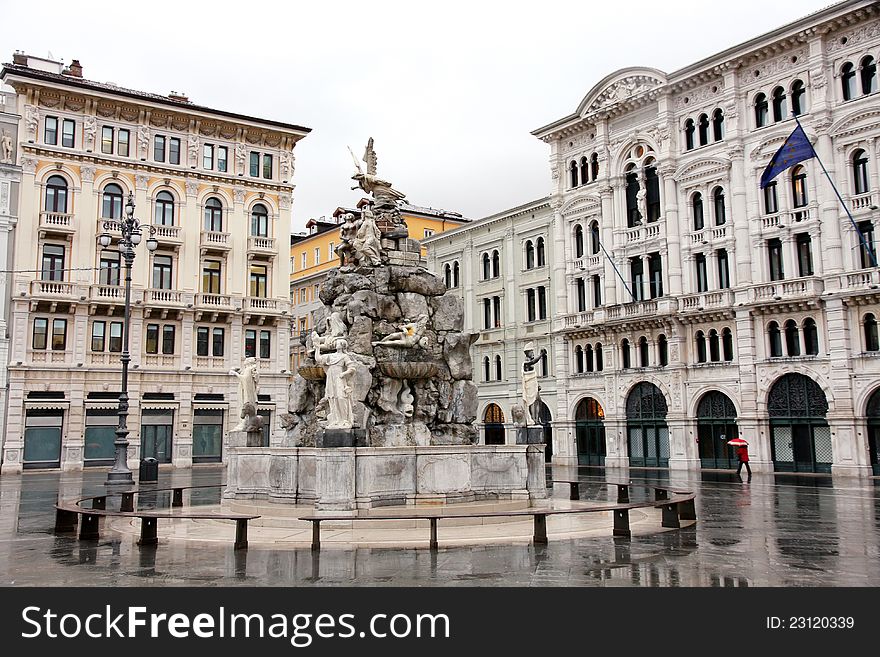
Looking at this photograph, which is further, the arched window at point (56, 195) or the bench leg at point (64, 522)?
the arched window at point (56, 195)

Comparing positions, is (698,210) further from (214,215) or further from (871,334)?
(214,215)

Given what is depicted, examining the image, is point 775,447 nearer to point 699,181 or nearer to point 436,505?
point 699,181

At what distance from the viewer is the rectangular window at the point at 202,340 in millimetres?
50688

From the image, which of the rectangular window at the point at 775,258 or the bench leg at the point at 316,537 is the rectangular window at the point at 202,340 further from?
the bench leg at the point at 316,537

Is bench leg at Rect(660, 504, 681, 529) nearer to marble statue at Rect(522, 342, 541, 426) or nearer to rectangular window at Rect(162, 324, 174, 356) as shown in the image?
marble statue at Rect(522, 342, 541, 426)

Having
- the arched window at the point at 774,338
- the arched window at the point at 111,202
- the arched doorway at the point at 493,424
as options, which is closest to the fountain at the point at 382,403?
the arched window at the point at 774,338

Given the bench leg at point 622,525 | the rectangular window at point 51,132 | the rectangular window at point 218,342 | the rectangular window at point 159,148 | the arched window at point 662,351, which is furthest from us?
the rectangular window at point 218,342

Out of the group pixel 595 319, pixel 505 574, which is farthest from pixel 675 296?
pixel 505 574

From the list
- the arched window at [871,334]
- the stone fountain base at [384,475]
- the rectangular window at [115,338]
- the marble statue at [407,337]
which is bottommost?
the stone fountain base at [384,475]

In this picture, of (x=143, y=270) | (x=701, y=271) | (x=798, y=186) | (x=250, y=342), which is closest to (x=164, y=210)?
(x=143, y=270)

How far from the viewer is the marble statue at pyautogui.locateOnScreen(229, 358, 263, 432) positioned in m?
21.5

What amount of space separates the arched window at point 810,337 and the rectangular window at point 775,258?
9.29 ft

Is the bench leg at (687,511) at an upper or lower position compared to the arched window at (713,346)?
lower

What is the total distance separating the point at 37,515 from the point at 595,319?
35.6 metres
